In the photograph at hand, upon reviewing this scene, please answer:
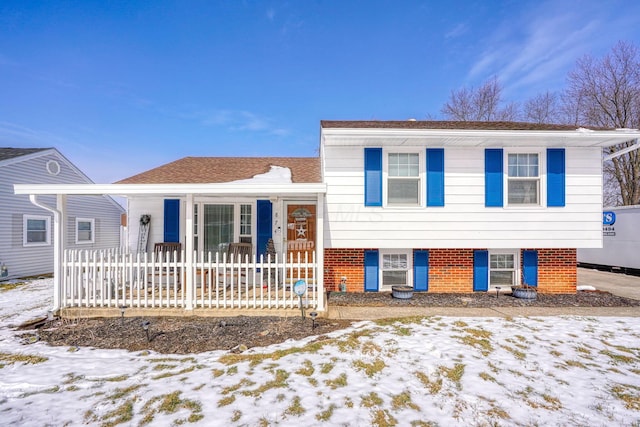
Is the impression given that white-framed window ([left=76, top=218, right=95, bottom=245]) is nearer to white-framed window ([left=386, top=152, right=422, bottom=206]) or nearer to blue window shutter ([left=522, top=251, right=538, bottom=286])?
white-framed window ([left=386, top=152, right=422, bottom=206])

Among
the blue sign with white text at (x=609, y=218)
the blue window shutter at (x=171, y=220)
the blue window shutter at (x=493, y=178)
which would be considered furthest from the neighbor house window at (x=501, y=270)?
the blue window shutter at (x=171, y=220)

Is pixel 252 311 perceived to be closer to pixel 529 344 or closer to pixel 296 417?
pixel 296 417

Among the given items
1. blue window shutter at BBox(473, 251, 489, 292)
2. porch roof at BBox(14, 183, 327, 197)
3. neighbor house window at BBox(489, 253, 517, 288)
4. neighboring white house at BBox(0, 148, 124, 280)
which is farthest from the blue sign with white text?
neighboring white house at BBox(0, 148, 124, 280)

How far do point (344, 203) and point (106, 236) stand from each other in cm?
1331

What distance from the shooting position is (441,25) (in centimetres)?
1141

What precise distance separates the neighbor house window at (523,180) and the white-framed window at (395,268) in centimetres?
280

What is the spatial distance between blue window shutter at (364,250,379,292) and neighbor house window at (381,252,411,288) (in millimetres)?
262

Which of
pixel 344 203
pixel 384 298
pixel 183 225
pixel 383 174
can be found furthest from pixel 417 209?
pixel 183 225

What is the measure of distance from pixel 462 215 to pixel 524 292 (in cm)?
221

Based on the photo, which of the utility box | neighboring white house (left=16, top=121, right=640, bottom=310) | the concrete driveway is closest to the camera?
neighboring white house (left=16, top=121, right=640, bottom=310)

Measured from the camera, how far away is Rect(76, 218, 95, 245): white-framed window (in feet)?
42.0

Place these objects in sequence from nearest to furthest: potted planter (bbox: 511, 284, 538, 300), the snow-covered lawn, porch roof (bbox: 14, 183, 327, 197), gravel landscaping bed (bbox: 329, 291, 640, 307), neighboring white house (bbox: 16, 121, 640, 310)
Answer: the snow-covered lawn
porch roof (bbox: 14, 183, 327, 197)
gravel landscaping bed (bbox: 329, 291, 640, 307)
neighboring white house (bbox: 16, 121, 640, 310)
potted planter (bbox: 511, 284, 538, 300)

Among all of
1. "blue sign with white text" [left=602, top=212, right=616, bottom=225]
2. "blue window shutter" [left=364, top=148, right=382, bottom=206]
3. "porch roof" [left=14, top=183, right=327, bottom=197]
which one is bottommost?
"blue sign with white text" [left=602, top=212, right=616, bottom=225]

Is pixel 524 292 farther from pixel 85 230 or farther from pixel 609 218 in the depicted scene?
pixel 85 230
